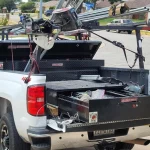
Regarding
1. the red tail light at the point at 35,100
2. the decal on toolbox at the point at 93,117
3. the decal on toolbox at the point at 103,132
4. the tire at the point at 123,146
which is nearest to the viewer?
the decal on toolbox at the point at 93,117

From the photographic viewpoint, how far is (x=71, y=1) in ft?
21.5

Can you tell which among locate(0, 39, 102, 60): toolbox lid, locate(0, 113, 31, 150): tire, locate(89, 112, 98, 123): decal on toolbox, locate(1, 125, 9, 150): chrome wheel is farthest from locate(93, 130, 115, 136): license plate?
locate(0, 39, 102, 60): toolbox lid

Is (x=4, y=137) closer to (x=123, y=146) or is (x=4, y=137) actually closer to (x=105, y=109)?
(x=105, y=109)

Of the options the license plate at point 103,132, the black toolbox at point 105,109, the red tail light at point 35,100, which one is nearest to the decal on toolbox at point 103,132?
the license plate at point 103,132

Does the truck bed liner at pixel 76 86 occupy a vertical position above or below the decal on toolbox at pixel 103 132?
above

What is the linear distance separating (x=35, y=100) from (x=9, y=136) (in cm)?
78

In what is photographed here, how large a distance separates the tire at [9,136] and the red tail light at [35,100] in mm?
536

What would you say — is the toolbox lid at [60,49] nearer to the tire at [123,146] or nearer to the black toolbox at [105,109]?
the black toolbox at [105,109]

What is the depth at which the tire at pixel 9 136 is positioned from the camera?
5.50 metres

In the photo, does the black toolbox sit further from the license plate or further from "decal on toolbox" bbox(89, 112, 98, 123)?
the license plate

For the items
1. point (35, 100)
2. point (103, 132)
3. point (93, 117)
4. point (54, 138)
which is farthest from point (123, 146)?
point (35, 100)

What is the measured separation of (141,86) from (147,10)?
1089 mm

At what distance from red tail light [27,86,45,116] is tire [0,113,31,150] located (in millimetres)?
536

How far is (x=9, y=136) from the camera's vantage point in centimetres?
559
